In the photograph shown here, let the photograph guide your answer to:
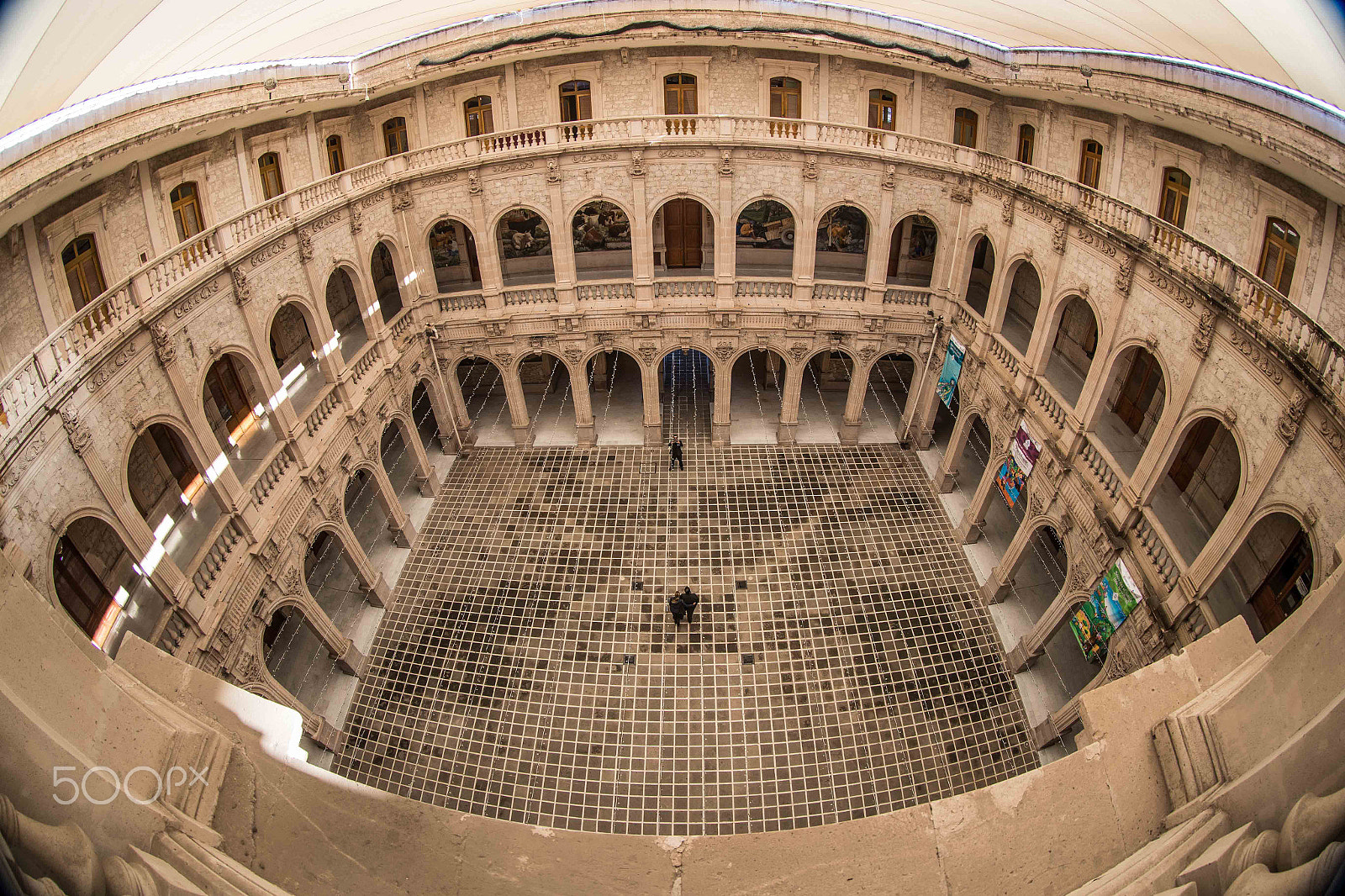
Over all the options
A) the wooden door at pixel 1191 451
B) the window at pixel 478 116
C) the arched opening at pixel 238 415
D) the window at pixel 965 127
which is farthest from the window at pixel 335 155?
the wooden door at pixel 1191 451

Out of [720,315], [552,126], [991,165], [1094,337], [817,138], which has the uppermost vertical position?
[552,126]

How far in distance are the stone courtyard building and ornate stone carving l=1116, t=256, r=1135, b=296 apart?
0.31 m

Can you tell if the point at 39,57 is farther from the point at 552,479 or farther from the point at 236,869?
the point at 552,479

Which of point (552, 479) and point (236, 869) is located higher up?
point (236, 869)

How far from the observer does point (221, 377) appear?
15.5 m

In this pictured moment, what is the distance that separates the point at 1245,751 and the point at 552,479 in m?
19.4

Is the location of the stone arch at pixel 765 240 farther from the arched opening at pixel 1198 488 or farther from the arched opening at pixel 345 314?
the arched opening at pixel 1198 488

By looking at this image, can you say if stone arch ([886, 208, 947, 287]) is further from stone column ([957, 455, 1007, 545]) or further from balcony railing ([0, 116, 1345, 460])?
stone column ([957, 455, 1007, 545])

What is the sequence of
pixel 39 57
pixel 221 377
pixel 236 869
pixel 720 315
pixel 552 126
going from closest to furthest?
pixel 236 869, pixel 39 57, pixel 221 377, pixel 552 126, pixel 720 315

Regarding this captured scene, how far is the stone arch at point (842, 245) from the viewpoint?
23.8 m

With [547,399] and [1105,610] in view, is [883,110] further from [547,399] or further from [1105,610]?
[1105,610]

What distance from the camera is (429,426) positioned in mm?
24625

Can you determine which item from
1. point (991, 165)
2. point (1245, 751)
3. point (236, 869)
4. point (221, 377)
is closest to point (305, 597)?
point (221, 377)

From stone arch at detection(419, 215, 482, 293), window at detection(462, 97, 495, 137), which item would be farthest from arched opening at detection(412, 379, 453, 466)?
window at detection(462, 97, 495, 137)
